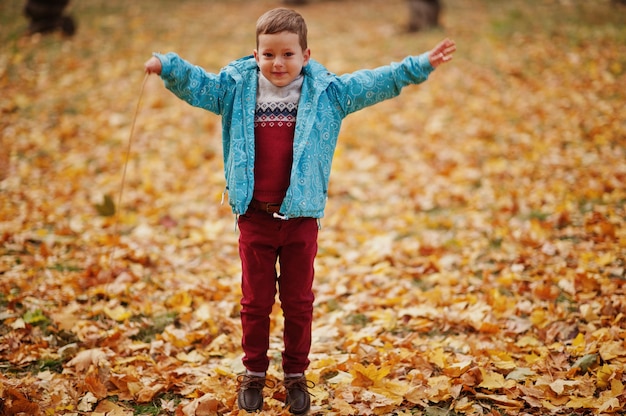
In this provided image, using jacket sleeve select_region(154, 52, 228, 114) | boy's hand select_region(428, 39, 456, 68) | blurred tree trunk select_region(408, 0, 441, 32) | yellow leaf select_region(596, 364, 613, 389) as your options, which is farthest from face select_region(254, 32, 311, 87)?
blurred tree trunk select_region(408, 0, 441, 32)

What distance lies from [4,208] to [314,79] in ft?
13.8

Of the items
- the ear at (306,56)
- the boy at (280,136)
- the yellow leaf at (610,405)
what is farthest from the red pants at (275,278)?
the yellow leaf at (610,405)

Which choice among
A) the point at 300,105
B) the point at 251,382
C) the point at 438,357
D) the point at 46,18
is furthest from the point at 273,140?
the point at 46,18

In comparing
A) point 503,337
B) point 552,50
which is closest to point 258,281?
point 503,337

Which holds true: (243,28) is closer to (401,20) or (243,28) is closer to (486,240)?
(401,20)

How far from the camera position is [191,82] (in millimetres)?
2363

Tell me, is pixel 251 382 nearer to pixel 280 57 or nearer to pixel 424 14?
pixel 280 57

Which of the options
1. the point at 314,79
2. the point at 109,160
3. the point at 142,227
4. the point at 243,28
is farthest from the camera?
the point at 243,28

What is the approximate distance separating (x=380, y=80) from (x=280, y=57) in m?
0.47

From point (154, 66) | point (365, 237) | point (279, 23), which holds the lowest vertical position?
point (365, 237)

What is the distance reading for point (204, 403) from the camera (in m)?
2.59

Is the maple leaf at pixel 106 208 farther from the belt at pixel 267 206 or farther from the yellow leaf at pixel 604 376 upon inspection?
the yellow leaf at pixel 604 376

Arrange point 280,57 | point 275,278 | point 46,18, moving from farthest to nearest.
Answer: point 46,18 → point 275,278 → point 280,57

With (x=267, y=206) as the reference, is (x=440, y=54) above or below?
above
